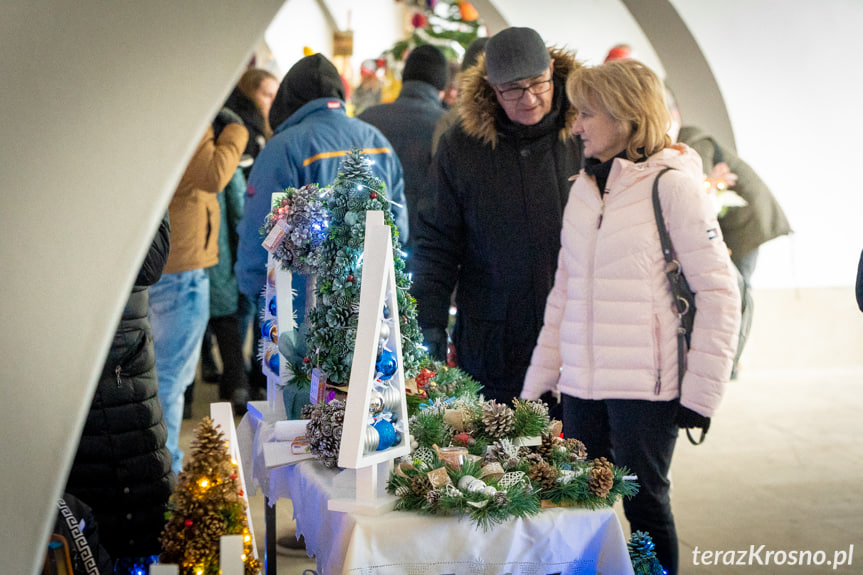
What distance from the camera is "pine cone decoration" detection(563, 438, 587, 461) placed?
2014mm

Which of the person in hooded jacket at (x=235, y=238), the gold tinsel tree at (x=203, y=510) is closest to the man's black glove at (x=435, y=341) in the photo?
the gold tinsel tree at (x=203, y=510)

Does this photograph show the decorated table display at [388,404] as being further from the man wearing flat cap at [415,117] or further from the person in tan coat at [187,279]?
the man wearing flat cap at [415,117]

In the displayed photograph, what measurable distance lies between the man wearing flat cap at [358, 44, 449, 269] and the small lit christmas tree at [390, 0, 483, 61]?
11.7 feet

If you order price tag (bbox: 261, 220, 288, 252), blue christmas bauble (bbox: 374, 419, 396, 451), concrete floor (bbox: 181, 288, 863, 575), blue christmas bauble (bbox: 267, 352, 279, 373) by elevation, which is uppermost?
Result: price tag (bbox: 261, 220, 288, 252)

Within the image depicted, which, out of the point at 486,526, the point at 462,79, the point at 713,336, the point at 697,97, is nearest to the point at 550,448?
the point at 486,526

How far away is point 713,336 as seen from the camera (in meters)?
2.47

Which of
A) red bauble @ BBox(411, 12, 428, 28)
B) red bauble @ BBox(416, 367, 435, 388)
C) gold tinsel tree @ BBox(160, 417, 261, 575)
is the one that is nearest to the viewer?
gold tinsel tree @ BBox(160, 417, 261, 575)

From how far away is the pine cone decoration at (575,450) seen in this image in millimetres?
2014

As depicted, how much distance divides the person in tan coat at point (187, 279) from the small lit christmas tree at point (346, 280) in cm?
173

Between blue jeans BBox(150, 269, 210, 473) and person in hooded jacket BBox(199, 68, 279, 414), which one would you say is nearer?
blue jeans BBox(150, 269, 210, 473)

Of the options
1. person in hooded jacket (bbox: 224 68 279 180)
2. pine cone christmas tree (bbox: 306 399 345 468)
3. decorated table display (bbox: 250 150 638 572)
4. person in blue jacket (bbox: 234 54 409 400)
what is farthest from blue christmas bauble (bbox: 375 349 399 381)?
person in hooded jacket (bbox: 224 68 279 180)

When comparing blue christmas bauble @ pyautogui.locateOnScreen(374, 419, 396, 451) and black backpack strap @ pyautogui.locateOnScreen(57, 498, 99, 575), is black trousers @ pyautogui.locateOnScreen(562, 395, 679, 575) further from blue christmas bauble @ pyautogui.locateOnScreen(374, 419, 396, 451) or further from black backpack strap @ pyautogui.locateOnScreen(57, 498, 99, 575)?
black backpack strap @ pyautogui.locateOnScreen(57, 498, 99, 575)

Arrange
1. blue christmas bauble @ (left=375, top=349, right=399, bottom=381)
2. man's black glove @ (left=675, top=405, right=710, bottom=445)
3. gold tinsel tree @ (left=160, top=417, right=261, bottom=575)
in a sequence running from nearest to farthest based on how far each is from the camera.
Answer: gold tinsel tree @ (left=160, top=417, right=261, bottom=575) → blue christmas bauble @ (left=375, top=349, right=399, bottom=381) → man's black glove @ (left=675, top=405, right=710, bottom=445)

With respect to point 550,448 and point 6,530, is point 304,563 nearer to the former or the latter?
point 550,448
